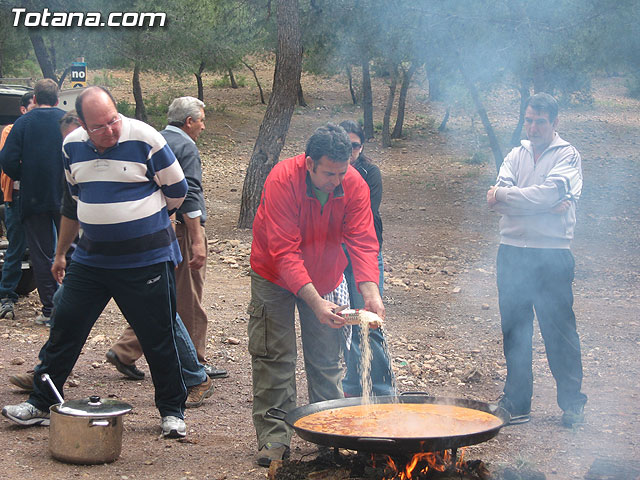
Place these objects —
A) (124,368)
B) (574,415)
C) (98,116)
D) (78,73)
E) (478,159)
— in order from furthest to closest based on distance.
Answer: (478,159) < (78,73) < (124,368) < (574,415) < (98,116)

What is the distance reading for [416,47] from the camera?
11.8 m

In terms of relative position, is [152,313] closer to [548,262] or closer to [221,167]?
[548,262]

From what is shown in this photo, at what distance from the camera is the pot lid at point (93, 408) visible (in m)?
3.98

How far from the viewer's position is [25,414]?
449cm

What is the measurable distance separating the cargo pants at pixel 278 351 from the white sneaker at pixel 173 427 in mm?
574

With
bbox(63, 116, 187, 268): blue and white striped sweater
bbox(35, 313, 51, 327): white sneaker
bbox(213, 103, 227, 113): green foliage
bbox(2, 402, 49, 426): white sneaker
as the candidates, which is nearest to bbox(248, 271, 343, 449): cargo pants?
bbox(63, 116, 187, 268): blue and white striped sweater

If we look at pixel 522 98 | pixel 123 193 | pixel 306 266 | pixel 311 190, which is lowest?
pixel 306 266

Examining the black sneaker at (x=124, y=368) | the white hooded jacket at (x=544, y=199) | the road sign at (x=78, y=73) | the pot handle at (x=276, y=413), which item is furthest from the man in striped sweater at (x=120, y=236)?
the road sign at (x=78, y=73)

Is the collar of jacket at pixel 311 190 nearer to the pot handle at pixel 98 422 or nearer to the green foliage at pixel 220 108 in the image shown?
the pot handle at pixel 98 422

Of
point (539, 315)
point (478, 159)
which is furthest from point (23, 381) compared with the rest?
point (478, 159)

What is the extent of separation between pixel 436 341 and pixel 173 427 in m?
3.27

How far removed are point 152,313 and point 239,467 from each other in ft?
3.19

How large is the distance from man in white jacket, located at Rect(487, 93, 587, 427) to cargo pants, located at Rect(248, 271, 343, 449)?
4.34 ft

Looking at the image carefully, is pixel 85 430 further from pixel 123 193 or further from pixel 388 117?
pixel 388 117
